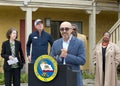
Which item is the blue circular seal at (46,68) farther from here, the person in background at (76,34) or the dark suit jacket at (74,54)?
the person in background at (76,34)

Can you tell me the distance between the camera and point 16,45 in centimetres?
870

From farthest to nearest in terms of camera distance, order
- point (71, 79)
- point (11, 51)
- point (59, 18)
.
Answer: point (59, 18), point (11, 51), point (71, 79)

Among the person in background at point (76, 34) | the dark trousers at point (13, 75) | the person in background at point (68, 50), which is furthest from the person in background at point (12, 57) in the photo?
the person in background at point (68, 50)

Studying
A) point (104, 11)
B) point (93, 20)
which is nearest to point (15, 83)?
point (93, 20)

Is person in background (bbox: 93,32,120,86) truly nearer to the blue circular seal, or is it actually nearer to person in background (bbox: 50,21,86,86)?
person in background (bbox: 50,21,86,86)

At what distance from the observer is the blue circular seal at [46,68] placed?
5441 millimetres

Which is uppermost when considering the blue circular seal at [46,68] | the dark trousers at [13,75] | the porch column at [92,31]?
the porch column at [92,31]

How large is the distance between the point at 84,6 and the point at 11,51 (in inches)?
379

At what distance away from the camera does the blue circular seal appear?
5.44m

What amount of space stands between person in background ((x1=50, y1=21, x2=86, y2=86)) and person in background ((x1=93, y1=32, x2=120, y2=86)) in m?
4.28

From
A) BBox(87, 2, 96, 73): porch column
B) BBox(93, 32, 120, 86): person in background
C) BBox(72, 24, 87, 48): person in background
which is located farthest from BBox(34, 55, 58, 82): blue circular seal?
BBox(87, 2, 96, 73): porch column

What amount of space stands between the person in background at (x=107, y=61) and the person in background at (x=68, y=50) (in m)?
4.28

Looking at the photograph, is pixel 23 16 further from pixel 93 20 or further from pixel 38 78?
pixel 38 78

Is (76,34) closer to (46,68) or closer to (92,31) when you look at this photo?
(46,68)
